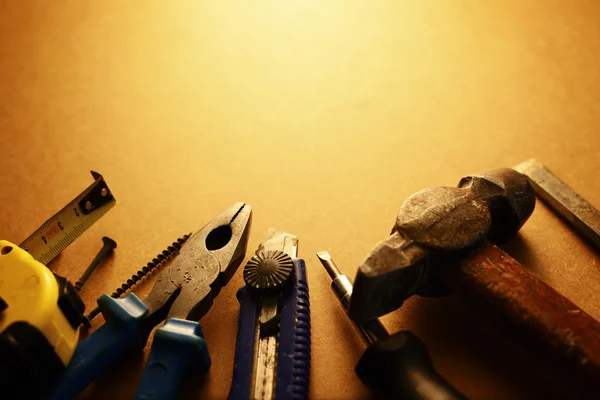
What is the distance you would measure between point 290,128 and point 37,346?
2.16 feet

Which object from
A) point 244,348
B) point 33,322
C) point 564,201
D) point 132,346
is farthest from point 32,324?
point 564,201

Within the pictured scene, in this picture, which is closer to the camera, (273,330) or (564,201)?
(273,330)

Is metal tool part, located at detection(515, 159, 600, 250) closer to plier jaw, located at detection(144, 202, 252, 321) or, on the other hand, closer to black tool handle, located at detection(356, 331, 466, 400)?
black tool handle, located at detection(356, 331, 466, 400)

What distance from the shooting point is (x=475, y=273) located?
0.68m

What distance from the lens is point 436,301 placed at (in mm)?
804

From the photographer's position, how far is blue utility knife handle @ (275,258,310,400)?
0.65 m

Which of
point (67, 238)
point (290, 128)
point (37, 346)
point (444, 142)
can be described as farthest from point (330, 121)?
point (37, 346)

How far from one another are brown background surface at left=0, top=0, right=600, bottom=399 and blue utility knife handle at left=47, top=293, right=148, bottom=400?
0.22ft

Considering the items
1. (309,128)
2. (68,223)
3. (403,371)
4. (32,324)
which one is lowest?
(403,371)

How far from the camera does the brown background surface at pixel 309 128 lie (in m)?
Result: 0.79

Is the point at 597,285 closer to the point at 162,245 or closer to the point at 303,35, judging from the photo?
the point at 162,245

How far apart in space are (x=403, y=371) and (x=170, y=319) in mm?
322

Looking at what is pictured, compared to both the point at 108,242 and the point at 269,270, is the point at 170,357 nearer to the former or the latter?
the point at 269,270

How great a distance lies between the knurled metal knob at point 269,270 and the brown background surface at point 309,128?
10 cm
